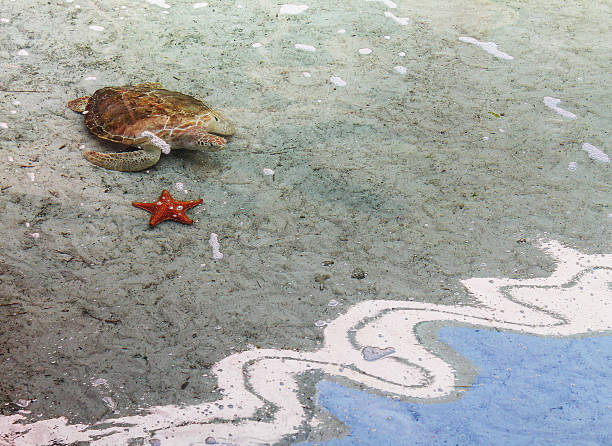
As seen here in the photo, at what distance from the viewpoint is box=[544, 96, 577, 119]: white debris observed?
5.05m

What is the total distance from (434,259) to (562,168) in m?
1.66

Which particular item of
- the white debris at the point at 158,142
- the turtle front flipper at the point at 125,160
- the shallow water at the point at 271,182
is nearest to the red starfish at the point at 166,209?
the shallow water at the point at 271,182

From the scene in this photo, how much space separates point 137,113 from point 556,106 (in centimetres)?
385

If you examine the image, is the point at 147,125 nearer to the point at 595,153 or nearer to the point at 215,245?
the point at 215,245

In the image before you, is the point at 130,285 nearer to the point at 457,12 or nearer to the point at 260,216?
the point at 260,216

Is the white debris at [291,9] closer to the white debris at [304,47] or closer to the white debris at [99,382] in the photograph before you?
the white debris at [304,47]

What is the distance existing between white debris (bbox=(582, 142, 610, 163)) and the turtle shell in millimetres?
3231

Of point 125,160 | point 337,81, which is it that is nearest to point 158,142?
point 125,160

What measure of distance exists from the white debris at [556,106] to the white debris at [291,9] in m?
3.07

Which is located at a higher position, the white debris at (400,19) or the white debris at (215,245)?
the white debris at (400,19)

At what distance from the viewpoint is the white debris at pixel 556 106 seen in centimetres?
505

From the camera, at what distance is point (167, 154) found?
14.3ft

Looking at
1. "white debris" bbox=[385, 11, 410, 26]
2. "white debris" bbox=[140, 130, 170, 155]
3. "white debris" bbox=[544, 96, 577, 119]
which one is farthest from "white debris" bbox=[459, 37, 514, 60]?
"white debris" bbox=[140, 130, 170, 155]

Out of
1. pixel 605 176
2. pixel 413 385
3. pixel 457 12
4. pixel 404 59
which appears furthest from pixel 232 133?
pixel 457 12
